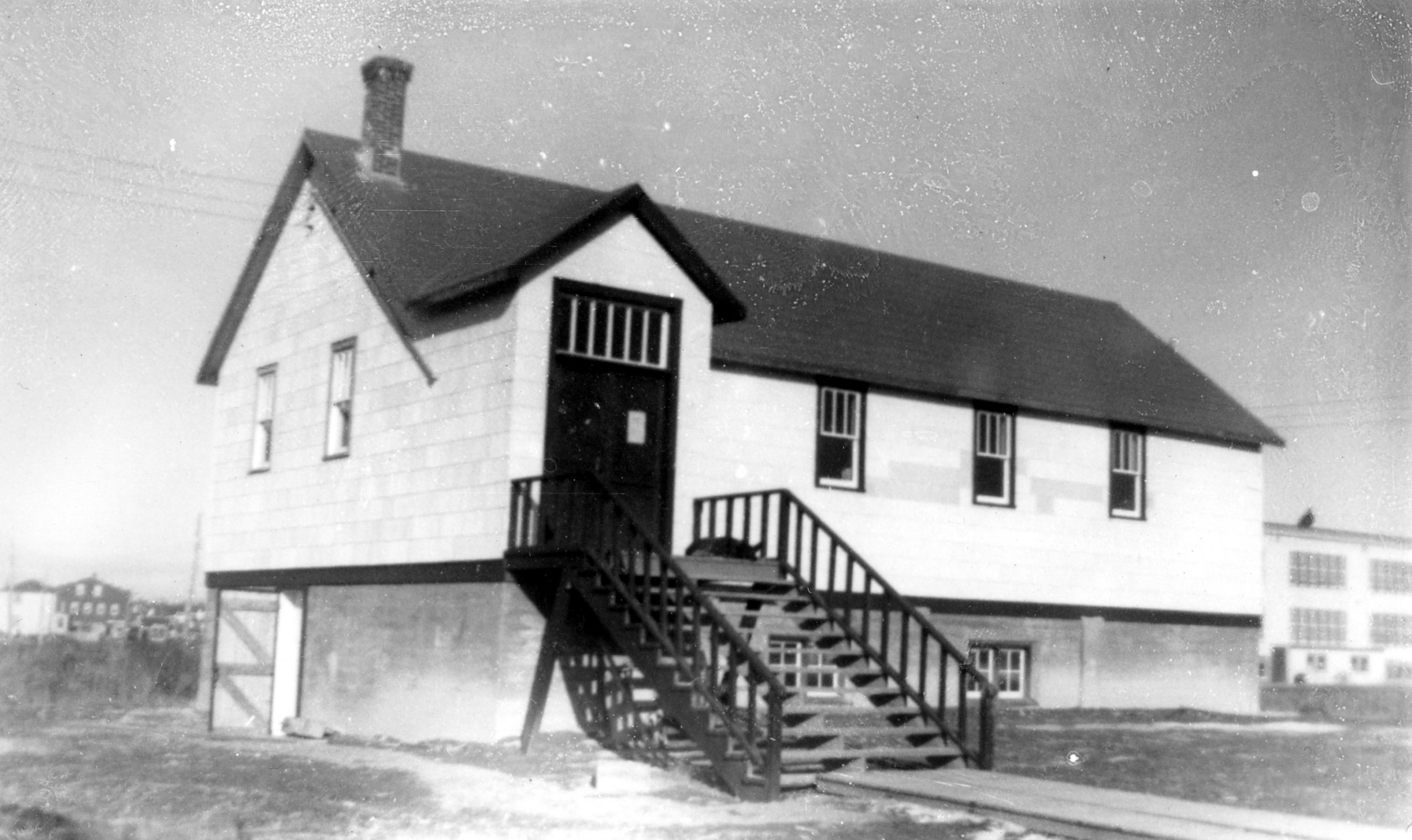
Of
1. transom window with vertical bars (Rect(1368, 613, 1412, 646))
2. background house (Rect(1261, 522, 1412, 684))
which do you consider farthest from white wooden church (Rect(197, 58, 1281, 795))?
transom window with vertical bars (Rect(1368, 613, 1412, 646))

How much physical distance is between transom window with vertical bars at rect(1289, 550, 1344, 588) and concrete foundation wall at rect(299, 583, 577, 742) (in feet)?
128

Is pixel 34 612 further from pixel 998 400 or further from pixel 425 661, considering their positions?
pixel 998 400

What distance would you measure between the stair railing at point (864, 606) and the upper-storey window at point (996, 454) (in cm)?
210

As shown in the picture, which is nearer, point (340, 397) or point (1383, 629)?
point (340, 397)

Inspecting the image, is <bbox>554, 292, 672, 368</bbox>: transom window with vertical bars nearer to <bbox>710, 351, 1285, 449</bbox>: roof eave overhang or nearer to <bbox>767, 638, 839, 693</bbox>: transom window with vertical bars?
<bbox>710, 351, 1285, 449</bbox>: roof eave overhang

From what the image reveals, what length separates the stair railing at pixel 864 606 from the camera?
45.5 feet

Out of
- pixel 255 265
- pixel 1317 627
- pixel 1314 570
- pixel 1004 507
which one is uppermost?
pixel 255 265

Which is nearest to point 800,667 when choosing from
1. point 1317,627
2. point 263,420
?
point 263,420

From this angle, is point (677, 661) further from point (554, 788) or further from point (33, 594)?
point (33, 594)

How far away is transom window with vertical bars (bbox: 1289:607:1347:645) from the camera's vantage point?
51312 millimetres

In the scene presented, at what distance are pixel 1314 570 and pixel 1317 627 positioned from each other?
221 cm

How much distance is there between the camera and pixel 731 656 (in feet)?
42.2

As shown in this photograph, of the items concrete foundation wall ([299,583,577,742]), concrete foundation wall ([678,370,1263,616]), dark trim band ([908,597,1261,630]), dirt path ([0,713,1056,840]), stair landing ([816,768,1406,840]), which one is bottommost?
dirt path ([0,713,1056,840])

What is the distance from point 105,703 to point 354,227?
10919 mm
